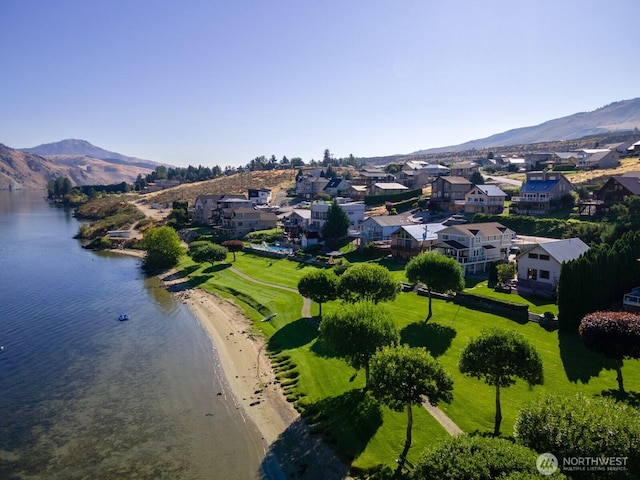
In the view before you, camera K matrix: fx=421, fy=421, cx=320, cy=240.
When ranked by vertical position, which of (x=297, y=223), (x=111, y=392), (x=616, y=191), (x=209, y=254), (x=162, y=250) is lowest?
(x=111, y=392)

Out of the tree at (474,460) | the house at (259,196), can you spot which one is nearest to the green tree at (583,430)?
the tree at (474,460)

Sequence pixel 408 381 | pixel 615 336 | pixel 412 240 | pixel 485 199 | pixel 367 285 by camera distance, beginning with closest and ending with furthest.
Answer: pixel 408 381, pixel 615 336, pixel 367 285, pixel 412 240, pixel 485 199

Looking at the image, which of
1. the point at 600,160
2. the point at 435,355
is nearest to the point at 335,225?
the point at 435,355

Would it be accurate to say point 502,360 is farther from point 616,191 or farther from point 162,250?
point 162,250

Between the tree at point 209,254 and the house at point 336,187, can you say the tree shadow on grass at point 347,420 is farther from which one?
the house at point 336,187

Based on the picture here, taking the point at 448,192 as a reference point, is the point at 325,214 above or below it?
below

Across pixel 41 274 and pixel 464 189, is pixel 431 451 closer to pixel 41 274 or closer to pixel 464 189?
pixel 41 274

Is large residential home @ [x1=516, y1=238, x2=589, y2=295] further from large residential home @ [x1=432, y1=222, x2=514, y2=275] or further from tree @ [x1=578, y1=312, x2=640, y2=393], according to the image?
tree @ [x1=578, y1=312, x2=640, y2=393]
